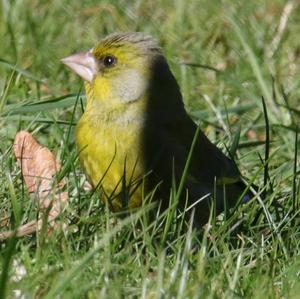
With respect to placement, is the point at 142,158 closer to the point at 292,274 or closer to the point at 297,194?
the point at 297,194

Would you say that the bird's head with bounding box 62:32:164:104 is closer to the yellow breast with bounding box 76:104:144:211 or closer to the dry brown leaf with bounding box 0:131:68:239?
the yellow breast with bounding box 76:104:144:211

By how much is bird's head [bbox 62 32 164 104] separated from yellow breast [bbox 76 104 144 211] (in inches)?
4.7

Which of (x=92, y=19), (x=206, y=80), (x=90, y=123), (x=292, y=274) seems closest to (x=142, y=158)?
(x=90, y=123)

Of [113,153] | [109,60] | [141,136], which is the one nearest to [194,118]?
[109,60]

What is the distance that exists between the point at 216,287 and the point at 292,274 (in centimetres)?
34

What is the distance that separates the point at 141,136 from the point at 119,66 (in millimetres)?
372

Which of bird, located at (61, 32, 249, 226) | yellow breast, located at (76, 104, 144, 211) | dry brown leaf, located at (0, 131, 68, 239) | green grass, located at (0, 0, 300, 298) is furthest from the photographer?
bird, located at (61, 32, 249, 226)

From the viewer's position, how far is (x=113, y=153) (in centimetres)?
407

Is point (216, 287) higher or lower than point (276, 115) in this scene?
higher

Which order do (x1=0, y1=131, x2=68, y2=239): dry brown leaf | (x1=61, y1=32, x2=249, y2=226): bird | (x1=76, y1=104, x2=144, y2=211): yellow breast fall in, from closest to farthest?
(x1=0, y1=131, x2=68, y2=239): dry brown leaf < (x1=76, y1=104, x2=144, y2=211): yellow breast < (x1=61, y1=32, x2=249, y2=226): bird

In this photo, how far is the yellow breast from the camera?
3938 millimetres

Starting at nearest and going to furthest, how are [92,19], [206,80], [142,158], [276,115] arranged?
1. [142,158]
2. [276,115]
3. [206,80]
4. [92,19]

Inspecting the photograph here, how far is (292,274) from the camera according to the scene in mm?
3332

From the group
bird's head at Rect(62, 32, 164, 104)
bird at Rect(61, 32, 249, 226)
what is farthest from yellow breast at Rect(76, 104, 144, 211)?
bird's head at Rect(62, 32, 164, 104)
